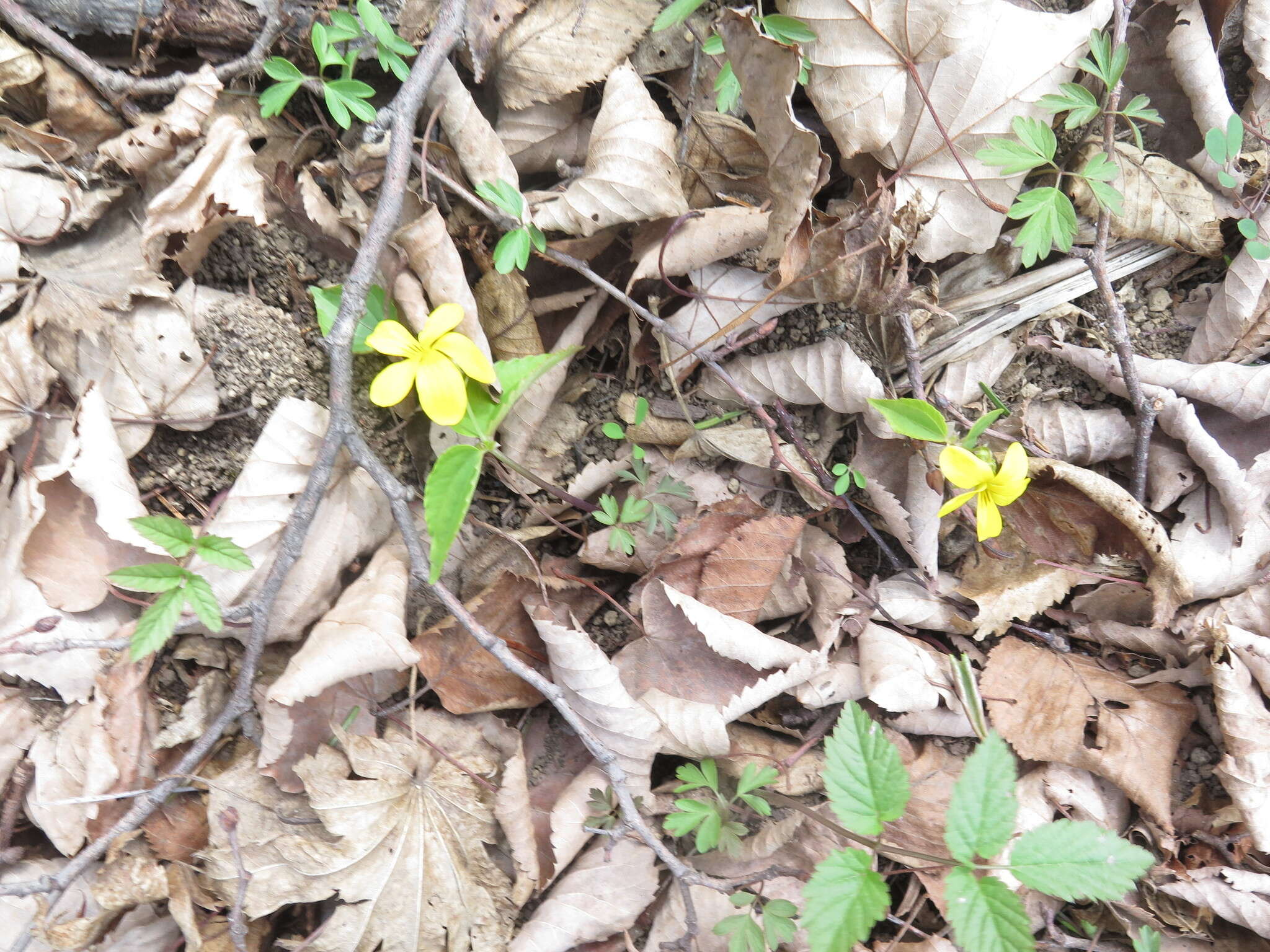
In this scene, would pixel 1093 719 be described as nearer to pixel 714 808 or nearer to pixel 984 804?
pixel 984 804

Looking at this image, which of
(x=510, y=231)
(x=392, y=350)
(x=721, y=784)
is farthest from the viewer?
(x=721, y=784)

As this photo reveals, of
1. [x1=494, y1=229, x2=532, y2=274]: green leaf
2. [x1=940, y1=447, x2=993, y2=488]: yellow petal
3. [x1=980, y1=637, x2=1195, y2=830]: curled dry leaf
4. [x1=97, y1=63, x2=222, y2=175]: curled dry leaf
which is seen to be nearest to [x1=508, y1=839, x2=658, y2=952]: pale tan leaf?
[x1=980, y1=637, x2=1195, y2=830]: curled dry leaf

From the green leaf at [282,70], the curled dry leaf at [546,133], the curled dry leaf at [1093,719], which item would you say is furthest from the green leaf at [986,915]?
the green leaf at [282,70]

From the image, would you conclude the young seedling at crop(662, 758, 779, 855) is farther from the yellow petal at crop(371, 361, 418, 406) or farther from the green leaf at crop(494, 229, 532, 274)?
the green leaf at crop(494, 229, 532, 274)

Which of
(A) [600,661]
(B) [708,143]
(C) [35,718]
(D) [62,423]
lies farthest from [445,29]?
(C) [35,718]

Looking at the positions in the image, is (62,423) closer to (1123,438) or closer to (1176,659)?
(1123,438)

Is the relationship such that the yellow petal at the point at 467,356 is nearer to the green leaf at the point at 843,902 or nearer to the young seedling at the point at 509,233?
the young seedling at the point at 509,233
